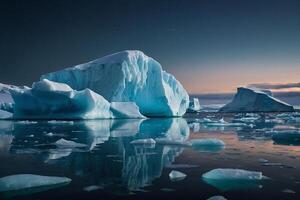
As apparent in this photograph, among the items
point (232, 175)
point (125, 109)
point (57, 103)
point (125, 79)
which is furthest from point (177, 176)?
point (125, 79)

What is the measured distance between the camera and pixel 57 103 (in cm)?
2528

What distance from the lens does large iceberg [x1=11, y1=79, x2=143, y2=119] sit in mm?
23781

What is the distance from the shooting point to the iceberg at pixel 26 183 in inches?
187

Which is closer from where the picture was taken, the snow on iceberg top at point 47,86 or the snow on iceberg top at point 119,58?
the snow on iceberg top at point 47,86

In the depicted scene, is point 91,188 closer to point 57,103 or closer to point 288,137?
point 288,137

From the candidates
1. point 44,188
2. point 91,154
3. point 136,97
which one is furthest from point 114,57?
point 44,188

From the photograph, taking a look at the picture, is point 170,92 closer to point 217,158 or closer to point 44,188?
point 217,158

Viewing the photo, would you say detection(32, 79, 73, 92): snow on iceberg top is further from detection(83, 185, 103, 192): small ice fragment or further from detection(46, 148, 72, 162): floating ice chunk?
detection(83, 185, 103, 192): small ice fragment

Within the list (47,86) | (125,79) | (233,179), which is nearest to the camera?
(233,179)

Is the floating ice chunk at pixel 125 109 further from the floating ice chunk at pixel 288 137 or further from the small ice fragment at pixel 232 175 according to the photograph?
the small ice fragment at pixel 232 175

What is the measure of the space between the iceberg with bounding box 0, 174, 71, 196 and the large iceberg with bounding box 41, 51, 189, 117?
955 inches

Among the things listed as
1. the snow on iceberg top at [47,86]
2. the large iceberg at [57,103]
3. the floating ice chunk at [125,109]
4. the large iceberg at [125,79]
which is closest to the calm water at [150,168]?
the large iceberg at [57,103]

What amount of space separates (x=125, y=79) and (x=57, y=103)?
686 centimetres

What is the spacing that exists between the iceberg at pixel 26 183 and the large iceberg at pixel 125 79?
2425 centimetres
